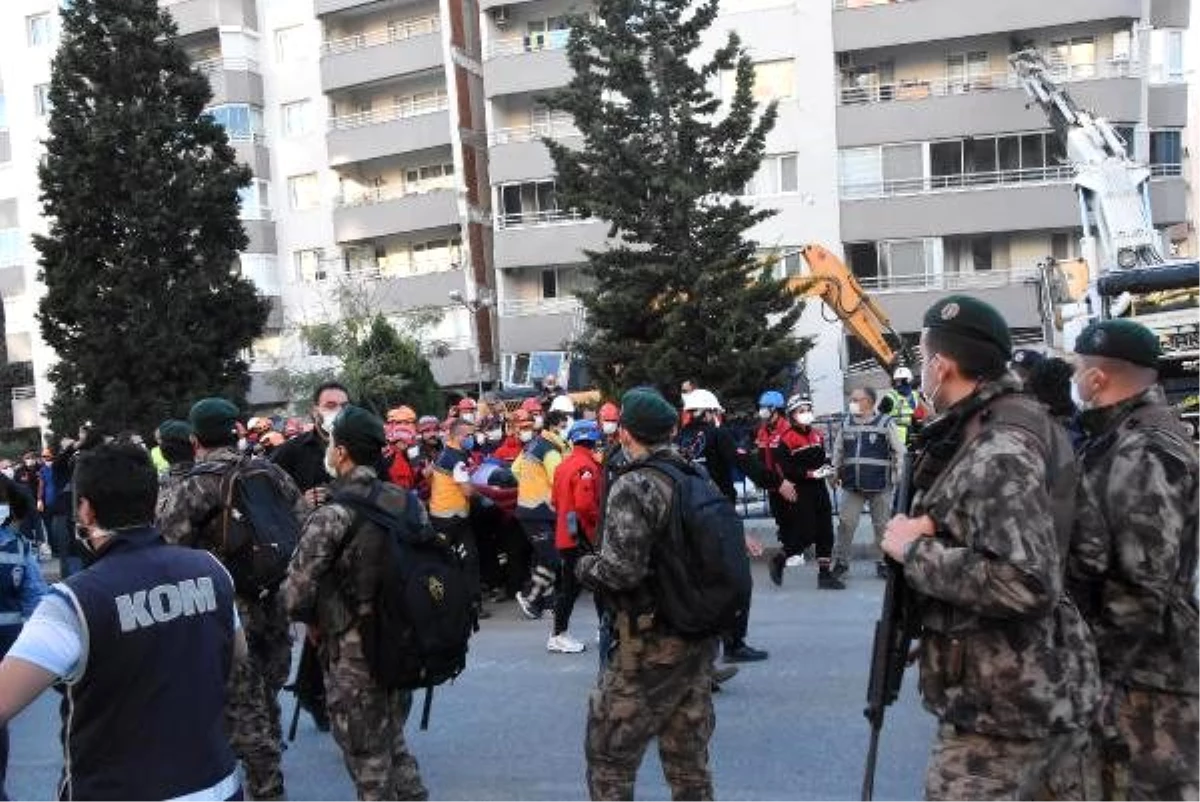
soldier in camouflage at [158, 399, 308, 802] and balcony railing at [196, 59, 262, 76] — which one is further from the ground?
balcony railing at [196, 59, 262, 76]

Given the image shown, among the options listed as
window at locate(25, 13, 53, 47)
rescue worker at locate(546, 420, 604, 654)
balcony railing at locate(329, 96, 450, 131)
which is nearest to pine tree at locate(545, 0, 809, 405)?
rescue worker at locate(546, 420, 604, 654)

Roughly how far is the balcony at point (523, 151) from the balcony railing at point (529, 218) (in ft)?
3.64

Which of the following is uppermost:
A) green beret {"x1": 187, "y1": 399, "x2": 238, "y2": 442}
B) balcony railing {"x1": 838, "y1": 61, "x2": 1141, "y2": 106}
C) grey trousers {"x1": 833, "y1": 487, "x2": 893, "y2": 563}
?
balcony railing {"x1": 838, "y1": 61, "x2": 1141, "y2": 106}

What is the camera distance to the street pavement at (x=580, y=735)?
5.61 metres

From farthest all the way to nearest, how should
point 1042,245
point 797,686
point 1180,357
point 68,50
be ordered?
point 1042,245, point 68,50, point 1180,357, point 797,686

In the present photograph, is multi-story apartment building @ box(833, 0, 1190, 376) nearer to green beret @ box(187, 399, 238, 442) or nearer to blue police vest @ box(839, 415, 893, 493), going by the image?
blue police vest @ box(839, 415, 893, 493)

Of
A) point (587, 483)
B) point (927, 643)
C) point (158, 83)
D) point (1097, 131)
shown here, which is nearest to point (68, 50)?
point (158, 83)

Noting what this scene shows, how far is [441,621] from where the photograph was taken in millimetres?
4551

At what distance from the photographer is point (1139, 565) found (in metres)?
3.67

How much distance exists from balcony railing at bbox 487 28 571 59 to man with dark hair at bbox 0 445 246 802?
36001 mm

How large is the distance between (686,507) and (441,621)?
41.6 inches

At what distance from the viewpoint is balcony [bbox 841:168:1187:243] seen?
32750 mm

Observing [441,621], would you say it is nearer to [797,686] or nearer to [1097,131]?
[797,686]

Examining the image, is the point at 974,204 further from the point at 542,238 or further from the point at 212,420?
the point at 212,420
